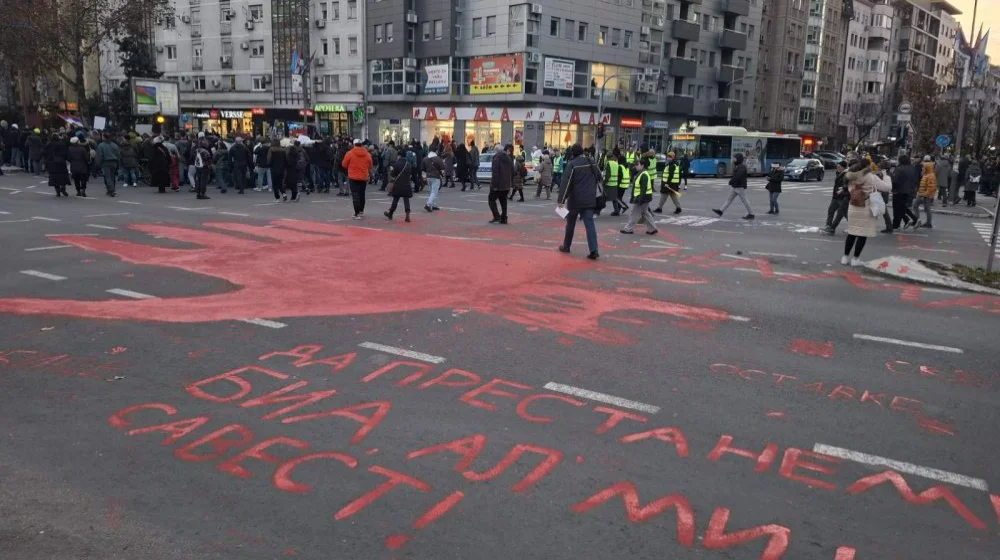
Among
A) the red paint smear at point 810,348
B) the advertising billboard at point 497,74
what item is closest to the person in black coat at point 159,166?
the red paint smear at point 810,348

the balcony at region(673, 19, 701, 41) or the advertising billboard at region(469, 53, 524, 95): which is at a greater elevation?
the balcony at region(673, 19, 701, 41)

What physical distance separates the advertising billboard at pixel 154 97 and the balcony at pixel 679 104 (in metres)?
42.5

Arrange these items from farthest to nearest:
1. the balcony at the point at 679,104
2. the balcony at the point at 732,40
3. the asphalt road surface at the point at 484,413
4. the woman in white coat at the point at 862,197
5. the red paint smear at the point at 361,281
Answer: the balcony at the point at 732,40 → the balcony at the point at 679,104 → the woman in white coat at the point at 862,197 → the red paint smear at the point at 361,281 → the asphalt road surface at the point at 484,413

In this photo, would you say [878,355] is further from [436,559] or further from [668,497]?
[436,559]

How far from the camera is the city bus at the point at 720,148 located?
149 feet

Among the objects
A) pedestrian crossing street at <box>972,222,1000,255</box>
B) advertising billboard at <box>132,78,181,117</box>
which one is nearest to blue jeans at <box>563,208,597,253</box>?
pedestrian crossing street at <box>972,222,1000,255</box>

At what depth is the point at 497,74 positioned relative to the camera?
52.4 metres

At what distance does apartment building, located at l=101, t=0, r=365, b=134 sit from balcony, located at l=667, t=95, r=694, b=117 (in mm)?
26225

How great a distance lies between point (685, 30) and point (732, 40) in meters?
6.95

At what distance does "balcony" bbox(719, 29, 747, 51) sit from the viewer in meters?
68.3

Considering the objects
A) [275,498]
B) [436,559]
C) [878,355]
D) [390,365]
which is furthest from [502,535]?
[878,355]

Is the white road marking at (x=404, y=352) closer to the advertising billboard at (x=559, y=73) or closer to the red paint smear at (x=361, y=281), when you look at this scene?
the red paint smear at (x=361, y=281)

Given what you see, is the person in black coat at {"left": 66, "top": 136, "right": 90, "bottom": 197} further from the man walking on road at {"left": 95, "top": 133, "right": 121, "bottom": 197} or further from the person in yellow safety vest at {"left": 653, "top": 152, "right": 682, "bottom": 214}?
the person in yellow safety vest at {"left": 653, "top": 152, "right": 682, "bottom": 214}

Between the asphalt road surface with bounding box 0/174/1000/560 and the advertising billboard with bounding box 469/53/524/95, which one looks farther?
the advertising billboard with bounding box 469/53/524/95
